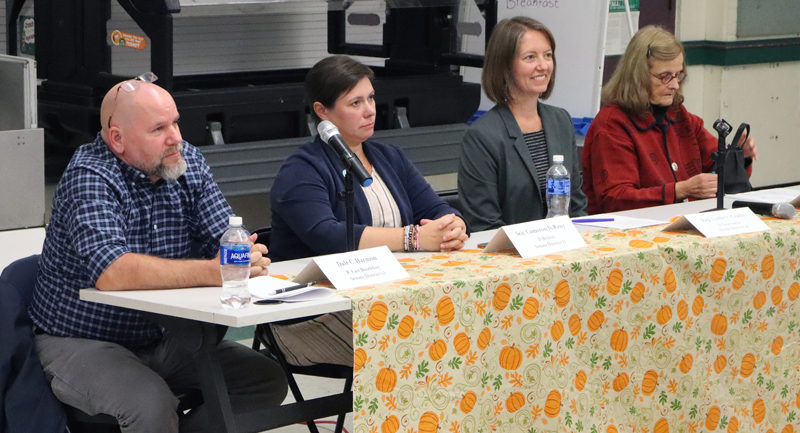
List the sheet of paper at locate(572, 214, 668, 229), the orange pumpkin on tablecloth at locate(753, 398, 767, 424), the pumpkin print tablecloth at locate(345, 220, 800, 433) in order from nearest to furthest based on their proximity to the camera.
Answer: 1. the pumpkin print tablecloth at locate(345, 220, 800, 433)
2. the orange pumpkin on tablecloth at locate(753, 398, 767, 424)
3. the sheet of paper at locate(572, 214, 668, 229)

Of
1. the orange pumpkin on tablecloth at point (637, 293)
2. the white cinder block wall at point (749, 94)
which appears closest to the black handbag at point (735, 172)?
the orange pumpkin on tablecloth at point (637, 293)

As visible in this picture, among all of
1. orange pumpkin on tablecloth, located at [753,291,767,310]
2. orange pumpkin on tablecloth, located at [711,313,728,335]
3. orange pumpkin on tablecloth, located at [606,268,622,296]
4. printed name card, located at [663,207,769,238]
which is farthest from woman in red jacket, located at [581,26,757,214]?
orange pumpkin on tablecloth, located at [606,268,622,296]

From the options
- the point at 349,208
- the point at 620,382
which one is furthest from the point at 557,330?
the point at 349,208

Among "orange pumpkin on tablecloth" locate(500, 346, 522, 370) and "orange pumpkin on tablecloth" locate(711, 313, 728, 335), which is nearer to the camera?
"orange pumpkin on tablecloth" locate(500, 346, 522, 370)

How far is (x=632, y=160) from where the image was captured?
418 centimetres

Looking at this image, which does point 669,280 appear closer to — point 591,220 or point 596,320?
point 596,320

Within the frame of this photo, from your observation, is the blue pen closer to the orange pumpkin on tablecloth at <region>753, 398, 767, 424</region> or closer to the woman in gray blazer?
the woman in gray blazer

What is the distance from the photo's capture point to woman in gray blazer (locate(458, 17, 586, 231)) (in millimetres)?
3812

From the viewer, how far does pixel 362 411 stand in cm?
258

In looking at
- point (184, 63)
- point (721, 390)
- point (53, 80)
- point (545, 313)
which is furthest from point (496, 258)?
point (184, 63)

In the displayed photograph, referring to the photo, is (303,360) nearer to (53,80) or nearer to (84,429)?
(84,429)

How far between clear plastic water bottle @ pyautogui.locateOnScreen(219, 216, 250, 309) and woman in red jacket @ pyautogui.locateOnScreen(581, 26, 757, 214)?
72.1 inches

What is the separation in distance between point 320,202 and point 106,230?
2.29 feet

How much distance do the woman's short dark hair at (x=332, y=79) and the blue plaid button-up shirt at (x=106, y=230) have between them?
1.70 ft
